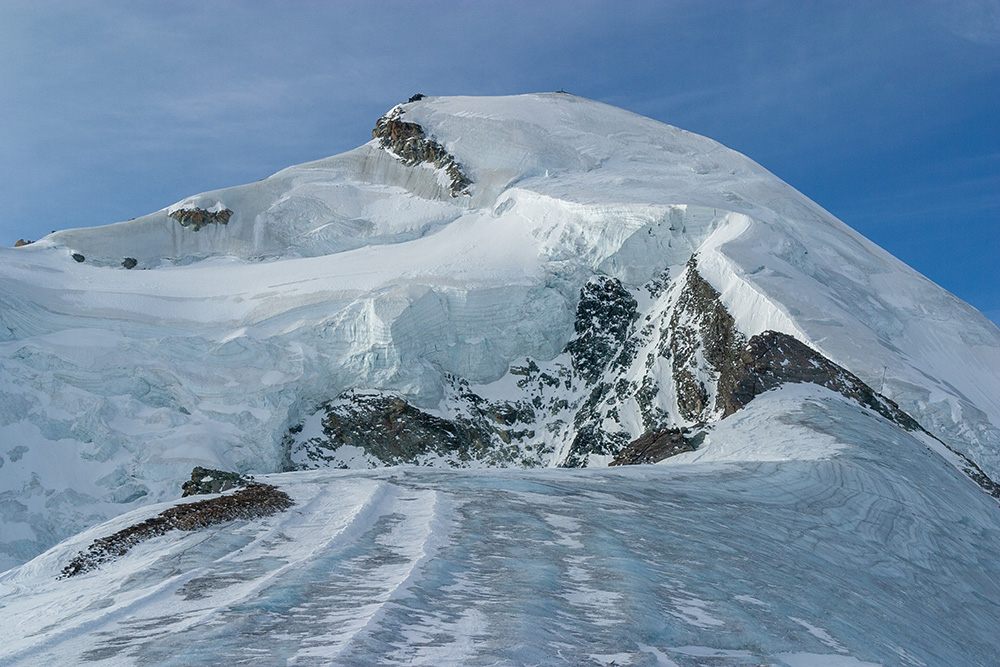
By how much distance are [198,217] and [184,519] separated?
143 feet

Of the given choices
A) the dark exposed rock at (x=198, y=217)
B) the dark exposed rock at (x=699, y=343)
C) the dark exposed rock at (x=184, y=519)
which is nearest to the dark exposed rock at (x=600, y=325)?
the dark exposed rock at (x=699, y=343)

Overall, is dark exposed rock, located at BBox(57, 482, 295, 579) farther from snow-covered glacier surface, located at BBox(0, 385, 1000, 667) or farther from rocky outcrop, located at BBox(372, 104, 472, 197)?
rocky outcrop, located at BBox(372, 104, 472, 197)

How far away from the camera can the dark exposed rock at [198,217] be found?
49312 mm

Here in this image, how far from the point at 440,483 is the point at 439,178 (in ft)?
138

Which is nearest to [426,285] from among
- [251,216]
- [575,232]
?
[575,232]

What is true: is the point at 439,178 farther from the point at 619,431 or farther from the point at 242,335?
the point at 619,431

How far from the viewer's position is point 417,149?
53875mm

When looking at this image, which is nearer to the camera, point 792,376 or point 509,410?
point 792,376

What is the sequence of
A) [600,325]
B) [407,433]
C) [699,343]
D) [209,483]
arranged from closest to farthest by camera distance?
[209,483]
[699,343]
[407,433]
[600,325]

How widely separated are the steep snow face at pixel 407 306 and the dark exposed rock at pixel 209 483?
2844 mm

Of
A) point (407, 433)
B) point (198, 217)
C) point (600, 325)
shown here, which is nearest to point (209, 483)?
point (407, 433)

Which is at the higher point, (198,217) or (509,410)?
(198,217)

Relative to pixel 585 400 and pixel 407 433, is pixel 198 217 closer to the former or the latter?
pixel 407 433

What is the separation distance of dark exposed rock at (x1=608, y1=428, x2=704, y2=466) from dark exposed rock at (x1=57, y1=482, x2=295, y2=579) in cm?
1087
